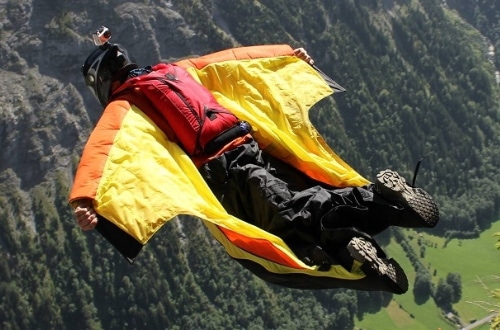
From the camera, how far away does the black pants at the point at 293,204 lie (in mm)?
10617

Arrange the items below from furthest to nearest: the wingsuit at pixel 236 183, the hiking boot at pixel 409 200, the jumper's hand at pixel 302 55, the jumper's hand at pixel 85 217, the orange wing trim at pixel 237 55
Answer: the jumper's hand at pixel 302 55 < the orange wing trim at pixel 237 55 < the hiking boot at pixel 409 200 < the wingsuit at pixel 236 183 < the jumper's hand at pixel 85 217

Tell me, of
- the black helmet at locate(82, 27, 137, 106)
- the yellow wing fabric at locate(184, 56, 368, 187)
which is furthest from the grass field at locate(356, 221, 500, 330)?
the black helmet at locate(82, 27, 137, 106)

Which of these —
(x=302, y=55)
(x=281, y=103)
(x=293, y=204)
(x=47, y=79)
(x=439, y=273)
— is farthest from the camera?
(x=439, y=273)

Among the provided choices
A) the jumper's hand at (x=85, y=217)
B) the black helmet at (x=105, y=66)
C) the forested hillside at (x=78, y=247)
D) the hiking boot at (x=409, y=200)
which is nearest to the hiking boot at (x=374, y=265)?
the hiking boot at (x=409, y=200)

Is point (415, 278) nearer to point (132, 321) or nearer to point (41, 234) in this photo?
point (132, 321)

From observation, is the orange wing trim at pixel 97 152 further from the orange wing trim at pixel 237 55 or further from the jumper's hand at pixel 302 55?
the jumper's hand at pixel 302 55

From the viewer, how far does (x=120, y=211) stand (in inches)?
403

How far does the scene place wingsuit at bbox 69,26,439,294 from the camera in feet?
33.8

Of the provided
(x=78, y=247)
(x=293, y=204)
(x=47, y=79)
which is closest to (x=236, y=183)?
(x=293, y=204)

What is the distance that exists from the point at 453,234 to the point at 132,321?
75272 millimetres

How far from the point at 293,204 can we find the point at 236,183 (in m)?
1.08

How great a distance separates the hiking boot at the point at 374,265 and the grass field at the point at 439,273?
124 m

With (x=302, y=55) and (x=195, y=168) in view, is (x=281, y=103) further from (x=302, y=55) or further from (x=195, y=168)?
(x=195, y=168)

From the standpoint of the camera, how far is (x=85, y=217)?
1003 centimetres
